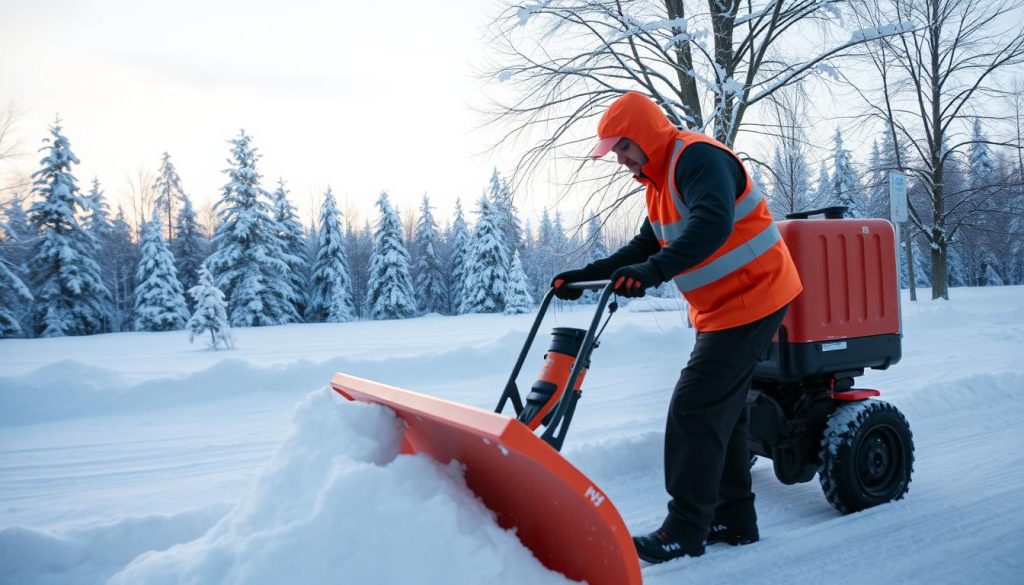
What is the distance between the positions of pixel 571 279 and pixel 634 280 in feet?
2.24

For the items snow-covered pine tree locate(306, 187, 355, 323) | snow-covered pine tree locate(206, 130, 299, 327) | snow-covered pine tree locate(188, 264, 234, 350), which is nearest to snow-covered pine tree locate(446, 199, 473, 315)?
snow-covered pine tree locate(306, 187, 355, 323)

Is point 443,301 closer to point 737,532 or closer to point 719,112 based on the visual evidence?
point 719,112

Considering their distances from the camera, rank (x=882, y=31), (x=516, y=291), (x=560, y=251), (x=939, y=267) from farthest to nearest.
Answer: (x=516, y=291), (x=939, y=267), (x=560, y=251), (x=882, y=31)

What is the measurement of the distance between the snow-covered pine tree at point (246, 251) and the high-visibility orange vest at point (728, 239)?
30441 mm

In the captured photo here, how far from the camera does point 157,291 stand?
95.7ft

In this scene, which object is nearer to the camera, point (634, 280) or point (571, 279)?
point (634, 280)

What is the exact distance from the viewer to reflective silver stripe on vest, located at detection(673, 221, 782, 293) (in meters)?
2.53

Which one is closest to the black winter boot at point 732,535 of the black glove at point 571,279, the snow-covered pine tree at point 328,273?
the black glove at point 571,279

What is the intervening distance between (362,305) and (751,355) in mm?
48287

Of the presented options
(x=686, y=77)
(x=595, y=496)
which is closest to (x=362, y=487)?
(x=595, y=496)

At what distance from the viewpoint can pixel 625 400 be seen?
21.3 ft

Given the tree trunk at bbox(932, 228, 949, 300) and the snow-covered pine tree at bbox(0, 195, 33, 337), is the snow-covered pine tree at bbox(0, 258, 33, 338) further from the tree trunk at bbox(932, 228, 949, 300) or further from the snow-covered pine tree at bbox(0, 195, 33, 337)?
the tree trunk at bbox(932, 228, 949, 300)

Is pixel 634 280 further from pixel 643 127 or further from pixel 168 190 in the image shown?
pixel 168 190

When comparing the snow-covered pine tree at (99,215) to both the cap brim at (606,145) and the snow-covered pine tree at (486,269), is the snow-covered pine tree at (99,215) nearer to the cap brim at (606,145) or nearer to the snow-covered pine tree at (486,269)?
the snow-covered pine tree at (486,269)
